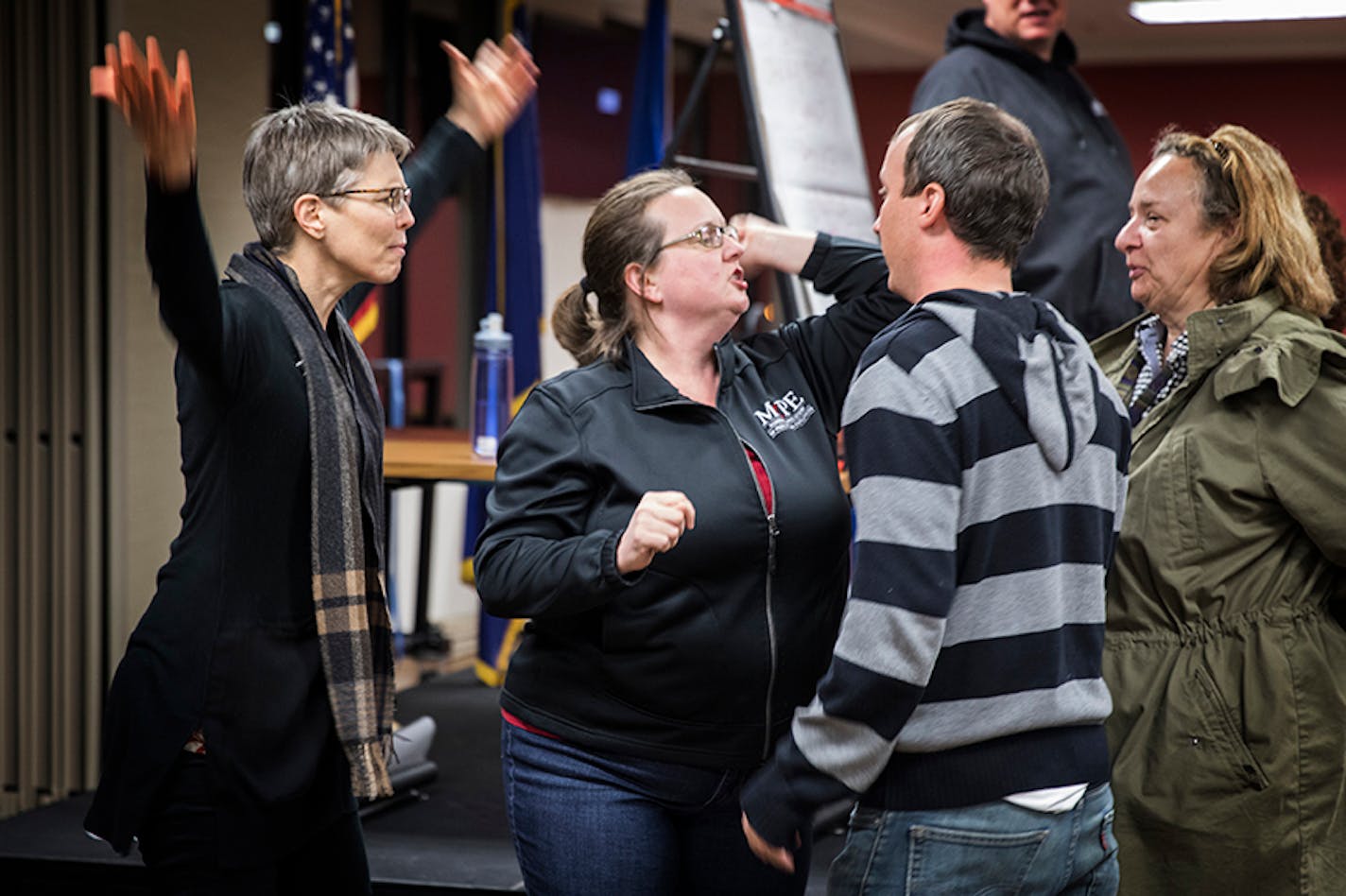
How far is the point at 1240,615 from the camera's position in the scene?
1.97m

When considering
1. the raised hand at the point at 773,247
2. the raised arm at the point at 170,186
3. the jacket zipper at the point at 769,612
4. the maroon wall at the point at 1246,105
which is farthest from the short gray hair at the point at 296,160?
the maroon wall at the point at 1246,105

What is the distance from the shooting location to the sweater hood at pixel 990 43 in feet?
10.2

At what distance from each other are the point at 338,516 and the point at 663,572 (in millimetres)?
408

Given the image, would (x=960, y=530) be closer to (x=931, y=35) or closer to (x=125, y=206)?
(x=125, y=206)

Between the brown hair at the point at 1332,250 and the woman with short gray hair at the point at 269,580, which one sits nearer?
the woman with short gray hair at the point at 269,580

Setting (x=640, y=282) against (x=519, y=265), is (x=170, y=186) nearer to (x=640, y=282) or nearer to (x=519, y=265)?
(x=640, y=282)

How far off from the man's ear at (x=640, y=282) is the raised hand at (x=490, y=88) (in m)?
0.45

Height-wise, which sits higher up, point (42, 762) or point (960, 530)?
point (960, 530)

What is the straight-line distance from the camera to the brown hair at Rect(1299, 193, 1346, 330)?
2336 mm

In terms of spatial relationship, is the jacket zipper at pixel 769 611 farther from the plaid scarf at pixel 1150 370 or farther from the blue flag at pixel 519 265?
the blue flag at pixel 519 265

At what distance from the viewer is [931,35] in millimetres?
8828

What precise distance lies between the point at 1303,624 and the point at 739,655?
0.82m

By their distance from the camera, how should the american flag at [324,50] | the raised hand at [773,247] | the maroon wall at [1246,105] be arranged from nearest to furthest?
the raised hand at [773,247], the american flag at [324,50], the maroon wall at [1246,105]

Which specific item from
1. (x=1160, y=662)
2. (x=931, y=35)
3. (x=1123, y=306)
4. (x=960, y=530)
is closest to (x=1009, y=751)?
(x=960, y=530)
